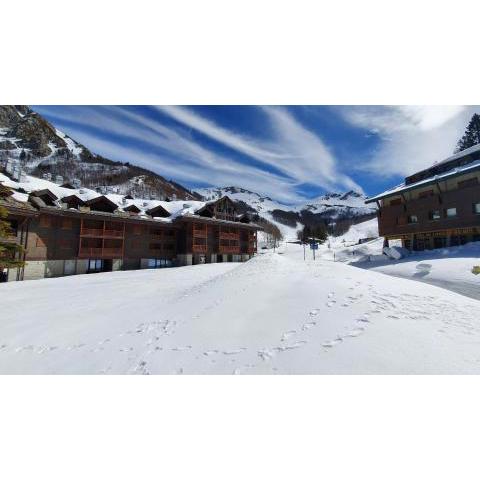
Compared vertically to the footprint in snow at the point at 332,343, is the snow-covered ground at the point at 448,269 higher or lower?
higher

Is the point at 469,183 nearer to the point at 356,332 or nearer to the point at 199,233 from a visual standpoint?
the point at 356,332

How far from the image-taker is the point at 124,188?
297 feet

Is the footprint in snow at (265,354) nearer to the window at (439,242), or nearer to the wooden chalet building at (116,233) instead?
the wooden chalet building at (116,233)

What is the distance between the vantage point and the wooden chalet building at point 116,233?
25.5 metres

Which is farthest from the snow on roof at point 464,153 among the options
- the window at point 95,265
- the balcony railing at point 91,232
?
the window at point 95,265

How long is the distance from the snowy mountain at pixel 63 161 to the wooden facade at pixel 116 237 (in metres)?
57.4

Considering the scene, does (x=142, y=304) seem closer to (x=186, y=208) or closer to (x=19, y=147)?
(x=186, y=208)

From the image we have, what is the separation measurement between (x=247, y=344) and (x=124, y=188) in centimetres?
9702

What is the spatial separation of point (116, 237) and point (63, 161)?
109 metres

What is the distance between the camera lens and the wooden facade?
25844 mm

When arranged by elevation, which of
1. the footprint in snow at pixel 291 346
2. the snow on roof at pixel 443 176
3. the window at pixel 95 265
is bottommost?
the footprint in snow at pixel 291 346

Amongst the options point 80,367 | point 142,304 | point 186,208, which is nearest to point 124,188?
point 186,208

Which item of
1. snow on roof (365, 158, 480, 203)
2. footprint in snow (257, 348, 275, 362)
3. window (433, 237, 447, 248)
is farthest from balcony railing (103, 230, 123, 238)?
window (433, 237, 447, 248)

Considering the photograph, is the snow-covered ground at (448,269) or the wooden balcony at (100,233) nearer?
the snow-covered ground at (448,269)
